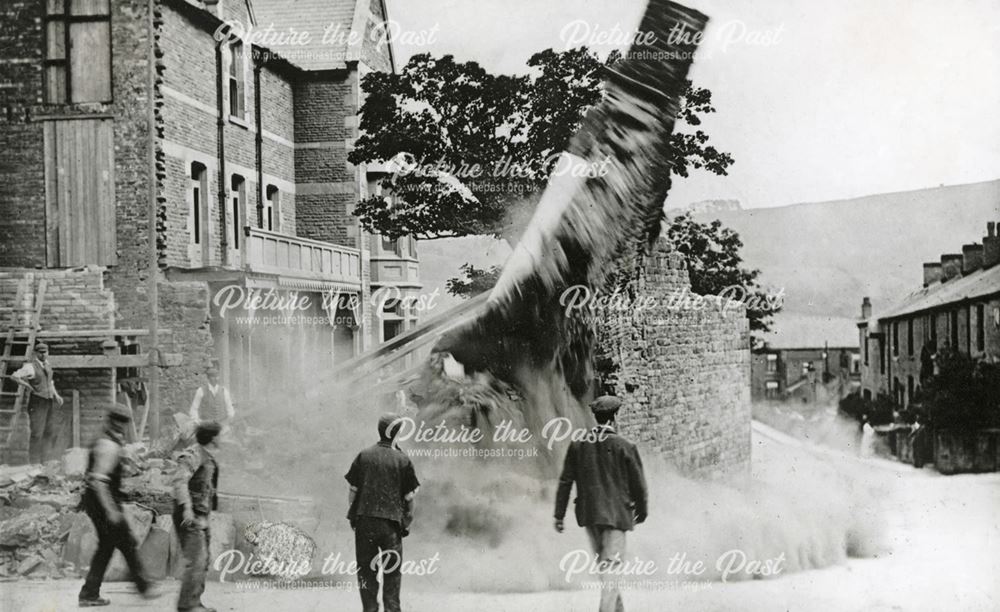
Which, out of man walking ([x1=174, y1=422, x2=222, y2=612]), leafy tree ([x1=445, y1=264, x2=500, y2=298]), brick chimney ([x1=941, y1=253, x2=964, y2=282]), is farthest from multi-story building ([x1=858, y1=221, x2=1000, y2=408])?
man walking ([x1=174, y1=422, x2=222, y2=612])

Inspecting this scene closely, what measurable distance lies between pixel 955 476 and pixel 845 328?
3.76 metres

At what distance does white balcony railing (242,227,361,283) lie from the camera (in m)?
9.86

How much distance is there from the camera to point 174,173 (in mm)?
9438

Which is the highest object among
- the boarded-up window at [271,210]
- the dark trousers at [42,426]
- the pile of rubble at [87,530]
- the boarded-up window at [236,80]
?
the boarded-up window at [236,80]

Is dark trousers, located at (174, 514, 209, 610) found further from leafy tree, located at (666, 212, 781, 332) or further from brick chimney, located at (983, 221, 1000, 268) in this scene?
brick chimney, located at (983, 221, 1000, 268)

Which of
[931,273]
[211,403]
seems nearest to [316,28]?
[211,403]

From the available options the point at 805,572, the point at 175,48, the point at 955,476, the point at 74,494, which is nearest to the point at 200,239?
the point at 175,48

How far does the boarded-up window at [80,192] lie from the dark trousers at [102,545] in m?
2.80

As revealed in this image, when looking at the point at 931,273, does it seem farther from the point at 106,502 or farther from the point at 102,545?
A: the point at 102,545

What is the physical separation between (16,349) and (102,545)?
9.32 feet

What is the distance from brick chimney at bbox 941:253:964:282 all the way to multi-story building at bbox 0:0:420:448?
630 centimetres

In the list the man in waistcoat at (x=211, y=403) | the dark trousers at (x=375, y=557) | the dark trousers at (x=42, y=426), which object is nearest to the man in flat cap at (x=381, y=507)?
the dark trousers at (x=375, y=557)

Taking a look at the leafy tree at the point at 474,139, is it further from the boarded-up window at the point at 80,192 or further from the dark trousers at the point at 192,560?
the dark trousers at the point at 192,560

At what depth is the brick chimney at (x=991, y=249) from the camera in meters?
10.8
